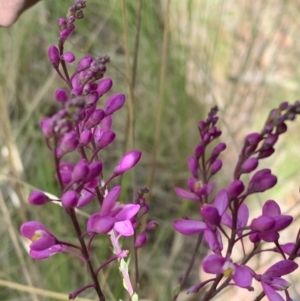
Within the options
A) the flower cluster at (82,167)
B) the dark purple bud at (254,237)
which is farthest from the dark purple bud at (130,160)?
the dark purple bud at (254,237)

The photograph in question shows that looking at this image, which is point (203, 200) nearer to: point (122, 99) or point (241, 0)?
point (122, 99)

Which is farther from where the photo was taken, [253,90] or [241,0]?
[253,90]

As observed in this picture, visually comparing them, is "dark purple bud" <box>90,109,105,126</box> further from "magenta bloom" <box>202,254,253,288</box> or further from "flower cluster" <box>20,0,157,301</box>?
"magenta bloom" <box>202,254,253,288</box>

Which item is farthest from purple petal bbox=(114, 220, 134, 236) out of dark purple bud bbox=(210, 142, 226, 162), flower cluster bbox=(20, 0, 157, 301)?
dark purple bud bbox=(210, 142, 226, 162)

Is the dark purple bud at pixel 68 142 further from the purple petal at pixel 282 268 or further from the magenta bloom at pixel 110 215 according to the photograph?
the purple petal at pixel 282 268

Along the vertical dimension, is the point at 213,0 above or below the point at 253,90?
above

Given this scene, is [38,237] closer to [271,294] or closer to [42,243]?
[42,243]

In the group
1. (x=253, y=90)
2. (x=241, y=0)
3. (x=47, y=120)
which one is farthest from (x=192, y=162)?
(x=253, y=90)
